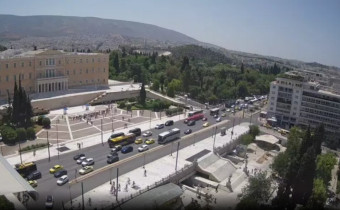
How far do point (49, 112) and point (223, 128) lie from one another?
17.3m

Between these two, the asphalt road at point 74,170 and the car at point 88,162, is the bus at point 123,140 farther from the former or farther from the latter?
the car at point 88,162

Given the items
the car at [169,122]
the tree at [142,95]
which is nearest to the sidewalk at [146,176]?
the car at [169,122]

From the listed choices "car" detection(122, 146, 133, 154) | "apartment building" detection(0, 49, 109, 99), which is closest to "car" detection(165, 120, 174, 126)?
"car" detection(122, 146, 133, 154)

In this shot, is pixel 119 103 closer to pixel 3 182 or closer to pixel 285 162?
pixel 285 162

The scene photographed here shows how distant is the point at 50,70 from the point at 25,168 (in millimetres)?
20909

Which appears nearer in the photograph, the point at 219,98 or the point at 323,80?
the point at 323,80

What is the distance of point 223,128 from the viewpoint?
32.7m

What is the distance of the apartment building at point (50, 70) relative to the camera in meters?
36.0

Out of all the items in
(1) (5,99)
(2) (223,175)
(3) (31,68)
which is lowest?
(2) (223,175)

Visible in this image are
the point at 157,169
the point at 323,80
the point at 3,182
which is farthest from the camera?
the point at 323,80

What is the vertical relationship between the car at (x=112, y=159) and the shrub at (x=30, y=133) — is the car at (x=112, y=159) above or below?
below

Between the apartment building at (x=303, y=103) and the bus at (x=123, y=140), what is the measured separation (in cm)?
1946

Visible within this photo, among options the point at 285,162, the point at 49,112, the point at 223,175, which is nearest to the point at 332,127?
the point at 285,162

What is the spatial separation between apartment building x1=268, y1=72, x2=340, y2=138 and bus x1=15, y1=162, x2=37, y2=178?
27.9 m
